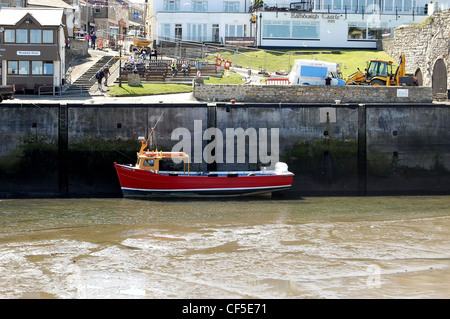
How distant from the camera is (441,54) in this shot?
95.8ft

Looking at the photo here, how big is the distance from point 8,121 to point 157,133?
194 inches

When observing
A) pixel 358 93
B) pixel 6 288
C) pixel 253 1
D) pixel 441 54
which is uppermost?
pixel 253 1

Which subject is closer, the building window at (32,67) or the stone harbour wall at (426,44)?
the building window at (32,67)

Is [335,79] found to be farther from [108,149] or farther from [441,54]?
[108,149]

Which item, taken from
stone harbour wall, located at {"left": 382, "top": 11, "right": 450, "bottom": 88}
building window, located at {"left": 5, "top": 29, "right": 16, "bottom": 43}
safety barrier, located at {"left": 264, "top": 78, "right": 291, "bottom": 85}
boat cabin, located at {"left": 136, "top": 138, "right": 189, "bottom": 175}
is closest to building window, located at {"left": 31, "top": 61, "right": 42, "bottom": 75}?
building window, located at {"left": 5, "top": 29, "right": 16, "bottom": 43}

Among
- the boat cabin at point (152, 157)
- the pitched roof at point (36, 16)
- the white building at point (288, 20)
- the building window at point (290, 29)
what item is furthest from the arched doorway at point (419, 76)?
the pitched roof at point (36, 16)

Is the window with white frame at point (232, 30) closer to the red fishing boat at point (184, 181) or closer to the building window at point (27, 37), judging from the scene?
the building window at point (27, 37)

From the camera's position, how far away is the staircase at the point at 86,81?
27556 millimetres

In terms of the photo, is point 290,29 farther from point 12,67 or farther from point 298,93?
point 12,67

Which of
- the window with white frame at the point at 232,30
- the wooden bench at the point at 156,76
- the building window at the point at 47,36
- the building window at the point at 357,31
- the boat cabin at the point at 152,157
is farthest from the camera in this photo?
the window with white frame at the point at 232,30

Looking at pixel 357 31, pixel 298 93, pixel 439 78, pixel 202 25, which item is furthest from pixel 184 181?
pixel 357 31

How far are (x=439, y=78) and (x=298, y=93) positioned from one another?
832 centimetres

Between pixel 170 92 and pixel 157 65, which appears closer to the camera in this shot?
pixel 170 92

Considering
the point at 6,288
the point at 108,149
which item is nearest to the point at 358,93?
the point at 108,149
